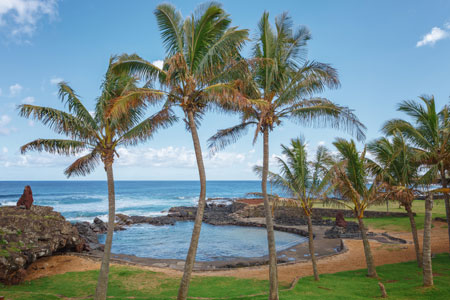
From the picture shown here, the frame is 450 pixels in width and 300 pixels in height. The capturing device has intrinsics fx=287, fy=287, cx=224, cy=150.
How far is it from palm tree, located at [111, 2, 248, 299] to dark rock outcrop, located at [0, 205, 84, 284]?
30.1 feet

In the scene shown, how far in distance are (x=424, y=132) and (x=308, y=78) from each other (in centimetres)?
724

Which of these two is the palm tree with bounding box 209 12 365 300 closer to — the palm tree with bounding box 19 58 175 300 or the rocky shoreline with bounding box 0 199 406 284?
the palm tree with bounding box 19 58 175 300

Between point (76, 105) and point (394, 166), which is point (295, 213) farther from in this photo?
point (76, 105)

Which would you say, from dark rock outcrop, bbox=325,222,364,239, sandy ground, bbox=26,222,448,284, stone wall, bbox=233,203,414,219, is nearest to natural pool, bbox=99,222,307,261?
dark rock outcrop, bbox=325,222,364,239

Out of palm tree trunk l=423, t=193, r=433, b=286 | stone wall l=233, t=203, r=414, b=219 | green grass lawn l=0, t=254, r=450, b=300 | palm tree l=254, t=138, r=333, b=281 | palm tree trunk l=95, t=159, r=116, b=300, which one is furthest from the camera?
stone wall l=233, t=203, r=414, b=219

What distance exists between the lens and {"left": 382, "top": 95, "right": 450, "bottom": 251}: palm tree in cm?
1212

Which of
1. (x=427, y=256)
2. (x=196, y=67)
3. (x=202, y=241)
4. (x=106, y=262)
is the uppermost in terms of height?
(x=196, y=67)

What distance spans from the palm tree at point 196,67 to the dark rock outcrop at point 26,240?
918cm

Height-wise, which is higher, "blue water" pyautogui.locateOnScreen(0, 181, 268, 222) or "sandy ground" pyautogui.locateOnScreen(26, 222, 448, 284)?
"sandy ground" pyautogui.locateOnScreen(26, 222, 448, 284)

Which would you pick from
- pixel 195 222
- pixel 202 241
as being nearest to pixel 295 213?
pixel 202 241

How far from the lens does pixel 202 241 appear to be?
92.0ft

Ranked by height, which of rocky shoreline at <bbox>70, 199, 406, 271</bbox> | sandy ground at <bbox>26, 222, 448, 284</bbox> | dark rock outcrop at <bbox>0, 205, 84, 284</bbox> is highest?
dark rock outcrop at <bbox>0, 205, 84, 284</bbox>

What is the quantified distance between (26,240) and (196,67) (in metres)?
13.0

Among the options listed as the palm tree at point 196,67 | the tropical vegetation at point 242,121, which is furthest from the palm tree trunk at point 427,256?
the palm tree at point 196,67
